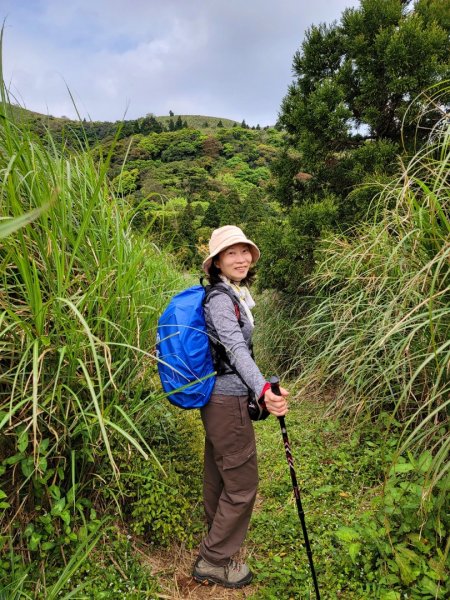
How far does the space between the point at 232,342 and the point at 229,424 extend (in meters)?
0.48

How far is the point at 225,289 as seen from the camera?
91.5 inches

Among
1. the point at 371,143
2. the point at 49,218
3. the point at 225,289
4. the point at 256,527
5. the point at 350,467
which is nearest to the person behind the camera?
the point at 49,218

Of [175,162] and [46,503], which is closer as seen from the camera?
[46,503]

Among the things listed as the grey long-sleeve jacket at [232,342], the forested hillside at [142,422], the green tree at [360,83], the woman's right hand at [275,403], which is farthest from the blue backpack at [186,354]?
the green tree at [360,83]

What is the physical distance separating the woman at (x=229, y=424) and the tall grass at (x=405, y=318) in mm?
771

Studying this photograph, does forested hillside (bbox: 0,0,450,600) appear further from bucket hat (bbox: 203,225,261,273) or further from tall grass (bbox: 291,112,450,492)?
bucket hat (bbox: 203,225,261,273)

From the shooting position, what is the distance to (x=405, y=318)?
6.15 ft

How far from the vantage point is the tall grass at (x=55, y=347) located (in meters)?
1.80

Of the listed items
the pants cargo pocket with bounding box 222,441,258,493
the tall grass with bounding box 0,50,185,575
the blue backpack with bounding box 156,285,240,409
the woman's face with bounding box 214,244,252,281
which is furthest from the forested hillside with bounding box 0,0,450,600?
the woman's face with bounding box 214,244,252,281

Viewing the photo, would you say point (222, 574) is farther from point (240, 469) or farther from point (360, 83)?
point (360, 83)

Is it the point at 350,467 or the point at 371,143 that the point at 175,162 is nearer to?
the point at 371,143

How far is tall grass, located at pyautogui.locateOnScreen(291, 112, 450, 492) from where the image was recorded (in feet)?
6.40

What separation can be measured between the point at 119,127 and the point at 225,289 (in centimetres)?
101

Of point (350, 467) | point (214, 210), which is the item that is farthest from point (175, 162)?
point (350, 467)
